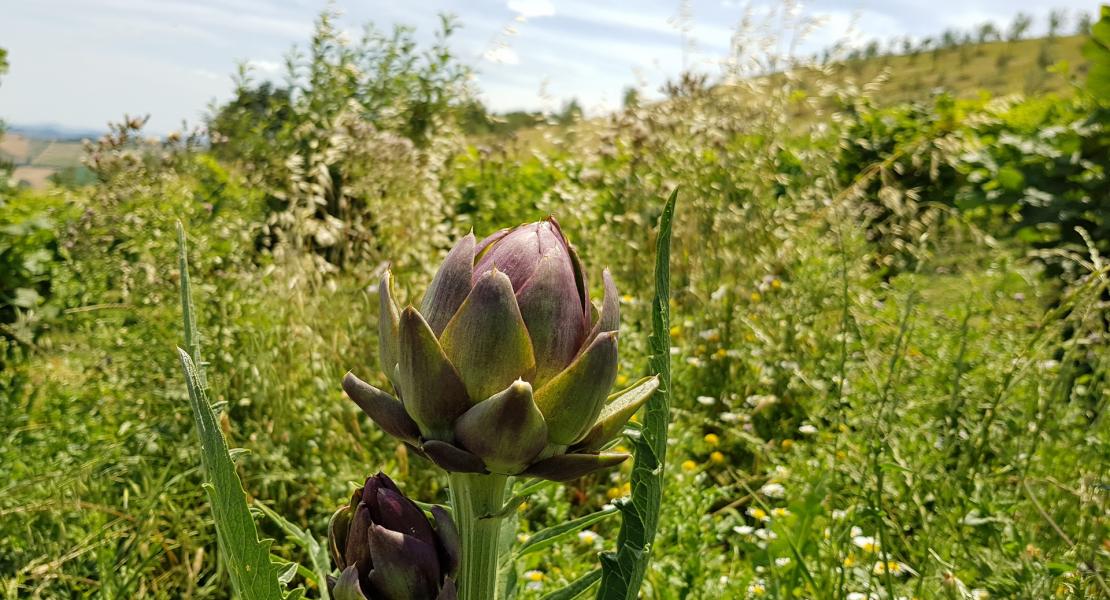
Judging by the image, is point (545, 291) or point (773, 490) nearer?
point (545, 291)

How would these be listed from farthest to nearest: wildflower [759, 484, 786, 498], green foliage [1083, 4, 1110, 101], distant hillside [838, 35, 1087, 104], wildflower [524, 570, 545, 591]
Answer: distant hillside [838, 35, 1087, 104] < green foliage [1083, 4, 1110, 101] < wildflower [759, 484, 786, 498] < wildflower [524, 570, 545, 591]

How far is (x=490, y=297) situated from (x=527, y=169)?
5.51m

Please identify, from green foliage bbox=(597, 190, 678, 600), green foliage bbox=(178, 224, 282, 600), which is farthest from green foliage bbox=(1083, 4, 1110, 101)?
green foliage bbox=(178, 224, 282, 600)

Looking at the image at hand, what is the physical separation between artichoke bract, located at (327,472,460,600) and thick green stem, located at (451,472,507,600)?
1cm

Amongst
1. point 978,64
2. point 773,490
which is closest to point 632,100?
point 773,490

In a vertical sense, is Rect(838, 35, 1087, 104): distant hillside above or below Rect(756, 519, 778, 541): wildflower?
above

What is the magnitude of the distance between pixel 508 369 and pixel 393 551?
16 cm

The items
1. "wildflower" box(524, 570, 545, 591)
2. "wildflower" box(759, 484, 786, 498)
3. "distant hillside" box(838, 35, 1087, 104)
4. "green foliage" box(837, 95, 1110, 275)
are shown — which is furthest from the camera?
"distant hillside" box(838, 35, 1087, 104)

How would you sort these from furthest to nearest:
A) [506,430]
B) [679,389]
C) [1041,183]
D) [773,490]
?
[1041,183] → [679,389] → [773,490] → [506,430]

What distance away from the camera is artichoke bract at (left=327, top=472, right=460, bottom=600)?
0.54 meters

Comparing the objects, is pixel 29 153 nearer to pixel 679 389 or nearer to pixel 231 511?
pixel 679 389

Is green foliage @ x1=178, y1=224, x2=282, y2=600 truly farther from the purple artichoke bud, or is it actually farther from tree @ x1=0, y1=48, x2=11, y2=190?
tree @ x1=0, y1=48, x2=11, y2=190

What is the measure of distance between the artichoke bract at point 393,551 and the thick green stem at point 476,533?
11 mm

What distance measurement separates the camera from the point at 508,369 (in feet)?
1.60
